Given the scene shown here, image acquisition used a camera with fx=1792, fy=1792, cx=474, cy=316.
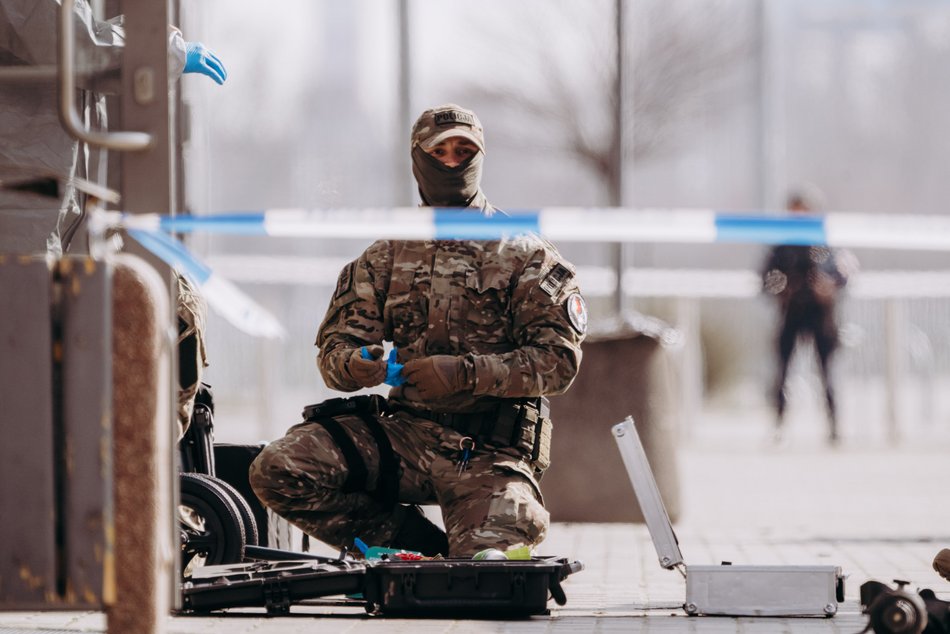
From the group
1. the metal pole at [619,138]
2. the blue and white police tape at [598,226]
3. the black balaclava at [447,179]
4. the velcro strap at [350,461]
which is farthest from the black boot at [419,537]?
the metal pole at [619,138]

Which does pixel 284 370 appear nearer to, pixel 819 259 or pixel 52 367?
pixel 819 259

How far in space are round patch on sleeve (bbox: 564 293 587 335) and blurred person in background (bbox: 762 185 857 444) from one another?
30.0 feet

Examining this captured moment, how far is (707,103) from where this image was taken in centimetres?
2442

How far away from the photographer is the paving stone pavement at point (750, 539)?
464 cm

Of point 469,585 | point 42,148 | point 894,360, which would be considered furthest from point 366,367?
point 894,360

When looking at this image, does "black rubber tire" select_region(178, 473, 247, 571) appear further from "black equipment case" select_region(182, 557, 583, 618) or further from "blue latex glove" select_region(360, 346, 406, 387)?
"blue latex glove" select_region(360, 346, 406, 387)

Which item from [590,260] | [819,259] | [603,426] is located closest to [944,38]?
[590,260]

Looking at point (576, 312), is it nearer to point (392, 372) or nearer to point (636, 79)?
point (392, 372)

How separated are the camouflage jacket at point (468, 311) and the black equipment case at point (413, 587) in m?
0.67

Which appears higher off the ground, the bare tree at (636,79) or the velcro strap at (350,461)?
the bare tree at (636,79)

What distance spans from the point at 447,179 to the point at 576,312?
0.58 meters

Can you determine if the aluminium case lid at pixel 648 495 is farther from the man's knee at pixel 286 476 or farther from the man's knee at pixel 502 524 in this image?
the man's knee at pixel 286 476

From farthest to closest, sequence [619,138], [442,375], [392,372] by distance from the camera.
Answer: [619,138] → [392,372] → [442,375]

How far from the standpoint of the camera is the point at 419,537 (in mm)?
5441
